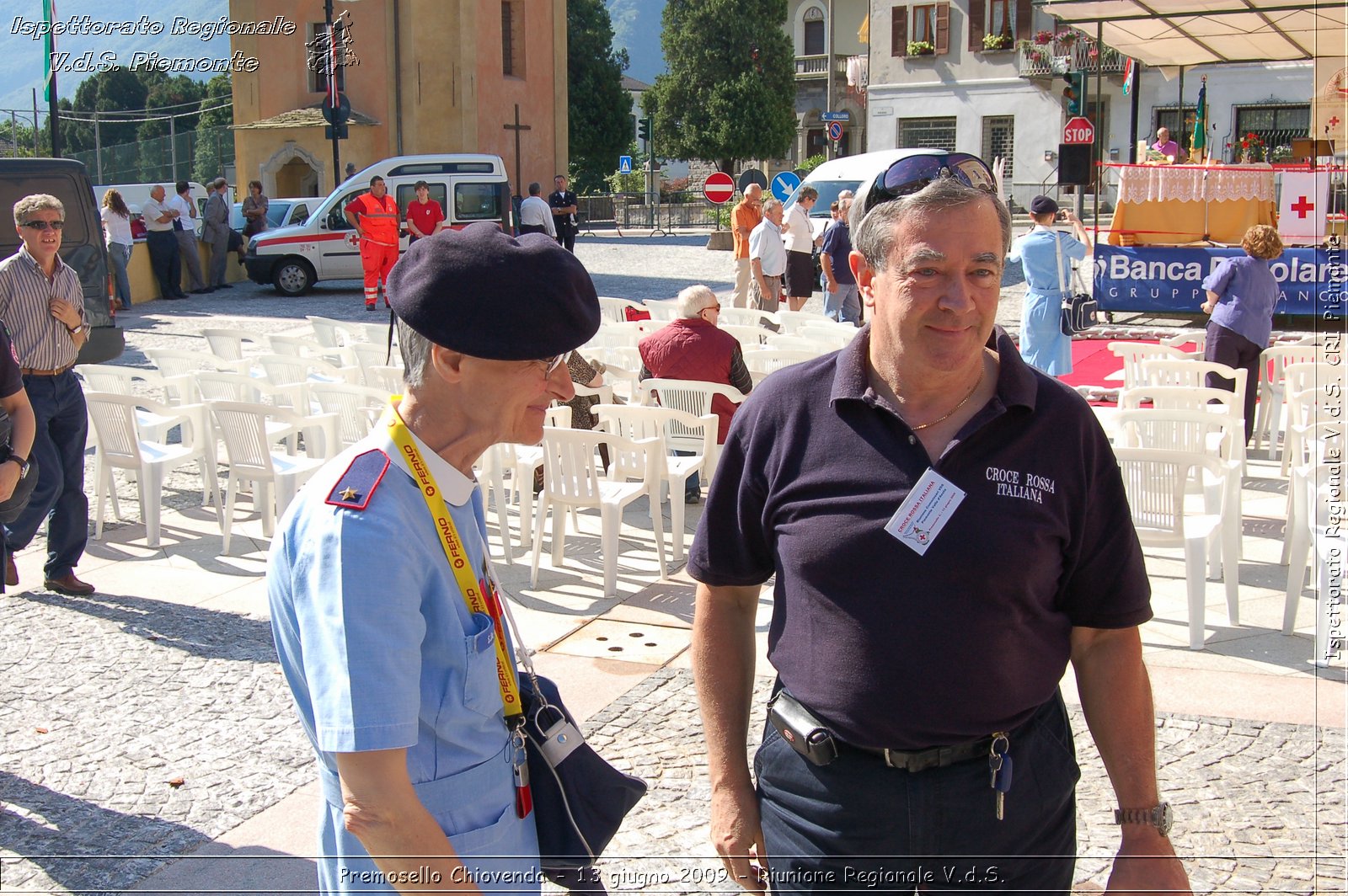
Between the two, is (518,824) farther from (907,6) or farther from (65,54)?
(907,6)

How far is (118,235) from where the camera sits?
1886 cm

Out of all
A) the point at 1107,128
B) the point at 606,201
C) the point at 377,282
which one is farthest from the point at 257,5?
the point at 1107,128

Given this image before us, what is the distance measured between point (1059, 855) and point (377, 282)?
1838cm

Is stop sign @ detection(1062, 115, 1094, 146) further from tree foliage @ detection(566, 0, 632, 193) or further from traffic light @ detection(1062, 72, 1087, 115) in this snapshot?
tree foliage @ detection(566, 0, 632, 193)

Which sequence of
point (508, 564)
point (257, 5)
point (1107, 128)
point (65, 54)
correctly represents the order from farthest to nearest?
1. point (1107, 128)
2. point (257, 5)
3. point (65, 54)
4. point (508, 564)

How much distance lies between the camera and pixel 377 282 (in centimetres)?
1939

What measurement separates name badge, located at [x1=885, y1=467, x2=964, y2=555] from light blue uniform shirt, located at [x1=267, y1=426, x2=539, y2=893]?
680 mm

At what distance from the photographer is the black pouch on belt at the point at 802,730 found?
2072mm

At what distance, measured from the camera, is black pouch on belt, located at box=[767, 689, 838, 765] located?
207cm

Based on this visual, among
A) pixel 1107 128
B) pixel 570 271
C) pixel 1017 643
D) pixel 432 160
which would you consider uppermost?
pixel 1107 128

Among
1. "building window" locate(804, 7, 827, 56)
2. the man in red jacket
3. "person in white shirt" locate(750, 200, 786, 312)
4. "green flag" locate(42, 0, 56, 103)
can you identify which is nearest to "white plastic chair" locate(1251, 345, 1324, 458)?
the man in red jacket

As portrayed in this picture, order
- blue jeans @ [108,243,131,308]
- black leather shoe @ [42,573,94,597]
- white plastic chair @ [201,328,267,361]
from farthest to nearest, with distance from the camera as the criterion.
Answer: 1. blue jeans @ [108,243,131,308]
2. white plastic chair @ [201,328,267,361]
3. black leather shoe @ [42,573,94,597]

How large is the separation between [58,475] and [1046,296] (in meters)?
7.60

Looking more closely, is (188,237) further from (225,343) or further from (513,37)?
(513,37)
